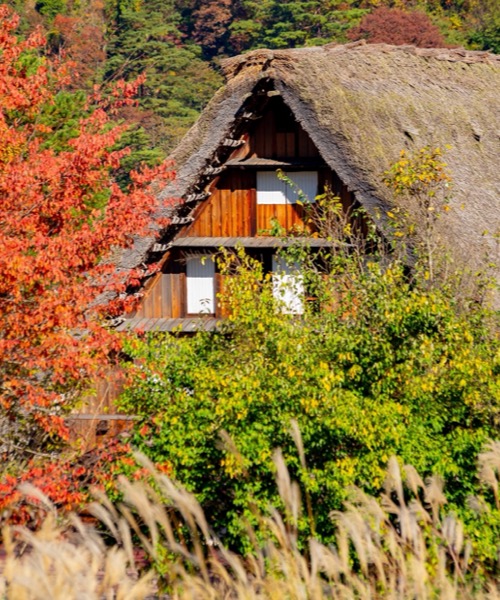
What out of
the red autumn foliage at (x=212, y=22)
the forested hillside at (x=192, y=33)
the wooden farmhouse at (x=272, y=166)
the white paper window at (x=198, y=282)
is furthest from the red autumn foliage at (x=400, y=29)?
the white paper window at (x=198, y=282)

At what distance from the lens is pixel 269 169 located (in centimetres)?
1548

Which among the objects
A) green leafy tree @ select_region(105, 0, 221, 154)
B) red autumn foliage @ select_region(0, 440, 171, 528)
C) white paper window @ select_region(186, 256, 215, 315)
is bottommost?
red autumn foliage @ select_region(0, 440, 171, 528)

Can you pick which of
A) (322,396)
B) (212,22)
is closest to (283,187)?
(322,396)

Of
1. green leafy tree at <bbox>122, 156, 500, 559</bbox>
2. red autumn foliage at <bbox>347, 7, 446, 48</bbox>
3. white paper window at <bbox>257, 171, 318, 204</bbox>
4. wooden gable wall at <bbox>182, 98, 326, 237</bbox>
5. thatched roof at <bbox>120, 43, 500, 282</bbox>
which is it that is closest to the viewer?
green leafy tree at <bbox>122, 156, 500, 559</bbox>

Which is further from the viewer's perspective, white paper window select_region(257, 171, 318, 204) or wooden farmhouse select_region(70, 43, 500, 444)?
white paper window select_region(257, 171, 318, 204)

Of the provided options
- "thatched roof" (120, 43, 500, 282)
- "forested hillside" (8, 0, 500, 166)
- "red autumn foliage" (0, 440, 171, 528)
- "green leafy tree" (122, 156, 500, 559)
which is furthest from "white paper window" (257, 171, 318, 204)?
"forested hillside" (8, 0, 500, 166)

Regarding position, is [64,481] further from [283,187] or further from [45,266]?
[283,187]

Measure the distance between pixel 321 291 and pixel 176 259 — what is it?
5.15m

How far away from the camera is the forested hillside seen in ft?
158

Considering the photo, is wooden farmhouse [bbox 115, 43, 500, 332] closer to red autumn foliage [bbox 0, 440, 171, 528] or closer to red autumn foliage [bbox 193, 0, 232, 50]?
red autumn foliage [bbox 0, 440, 171, 528]

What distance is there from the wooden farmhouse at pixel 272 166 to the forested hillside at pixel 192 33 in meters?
28.6

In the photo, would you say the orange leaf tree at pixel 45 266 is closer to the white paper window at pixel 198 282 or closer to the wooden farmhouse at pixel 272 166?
the wooden farmhouse at pixel 272 166

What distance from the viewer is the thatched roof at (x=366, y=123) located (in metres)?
14.2

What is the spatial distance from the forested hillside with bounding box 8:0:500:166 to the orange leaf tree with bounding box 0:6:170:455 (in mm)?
34698
